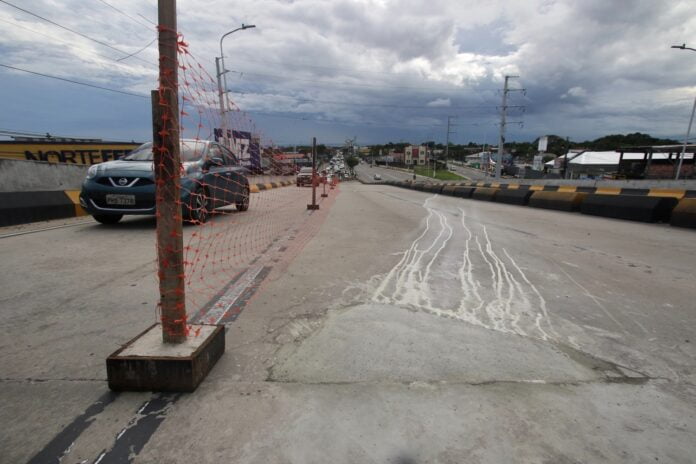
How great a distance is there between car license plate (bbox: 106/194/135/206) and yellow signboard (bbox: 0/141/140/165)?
790 inches

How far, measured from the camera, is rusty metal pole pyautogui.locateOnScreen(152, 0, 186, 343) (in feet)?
6.84

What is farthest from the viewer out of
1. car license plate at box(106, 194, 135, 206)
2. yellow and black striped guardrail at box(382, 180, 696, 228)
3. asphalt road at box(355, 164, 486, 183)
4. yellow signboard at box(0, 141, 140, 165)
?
asphalt road at box(355, 164, 486, 183)

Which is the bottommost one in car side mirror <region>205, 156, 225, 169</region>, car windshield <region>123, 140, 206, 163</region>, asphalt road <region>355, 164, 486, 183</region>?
asphalt road <region>355, 164, 486, 183</region>

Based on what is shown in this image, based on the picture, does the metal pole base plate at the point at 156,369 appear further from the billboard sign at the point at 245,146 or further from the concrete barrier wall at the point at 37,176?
the concrete barrier wall at the point at 37,176

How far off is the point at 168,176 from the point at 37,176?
9375 mm

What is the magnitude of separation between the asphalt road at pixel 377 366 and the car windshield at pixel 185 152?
9.53ft

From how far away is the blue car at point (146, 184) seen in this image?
6.30 m

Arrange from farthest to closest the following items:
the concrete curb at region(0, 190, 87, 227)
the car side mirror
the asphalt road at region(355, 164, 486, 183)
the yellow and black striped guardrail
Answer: the asphalt road at region(355, 164, 486, 183)
the yellow and black striped guardrail
the car side mirror
the concrete curb at region(0, 190, 87, 227)

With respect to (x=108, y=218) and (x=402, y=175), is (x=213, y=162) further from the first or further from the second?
(x=402, y=175)

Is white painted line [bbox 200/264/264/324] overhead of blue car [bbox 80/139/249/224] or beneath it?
beneath

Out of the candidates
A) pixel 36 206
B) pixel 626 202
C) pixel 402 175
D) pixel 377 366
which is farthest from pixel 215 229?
pixel 402 175

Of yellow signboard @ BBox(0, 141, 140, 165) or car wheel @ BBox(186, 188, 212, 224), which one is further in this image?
yellow signboard @ BBox(0, 141, 140, 165)

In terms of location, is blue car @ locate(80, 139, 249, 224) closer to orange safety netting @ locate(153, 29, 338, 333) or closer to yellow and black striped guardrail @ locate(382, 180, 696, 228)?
orange safety netting @ locate(153, 29, 338, 333)

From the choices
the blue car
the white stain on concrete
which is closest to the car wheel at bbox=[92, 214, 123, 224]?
the blue car
